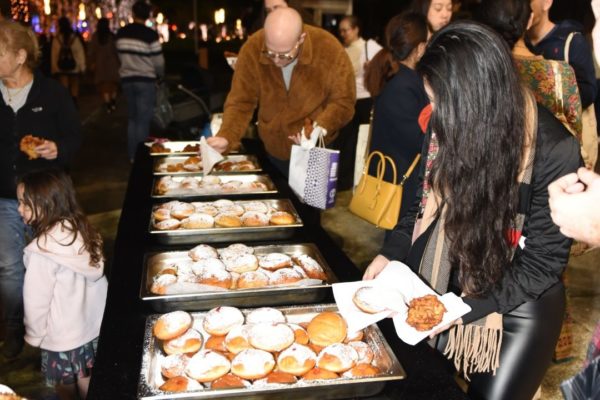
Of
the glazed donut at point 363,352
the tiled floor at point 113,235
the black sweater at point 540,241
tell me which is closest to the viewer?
the glazed donut at point 363,352

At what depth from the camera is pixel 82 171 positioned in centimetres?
620

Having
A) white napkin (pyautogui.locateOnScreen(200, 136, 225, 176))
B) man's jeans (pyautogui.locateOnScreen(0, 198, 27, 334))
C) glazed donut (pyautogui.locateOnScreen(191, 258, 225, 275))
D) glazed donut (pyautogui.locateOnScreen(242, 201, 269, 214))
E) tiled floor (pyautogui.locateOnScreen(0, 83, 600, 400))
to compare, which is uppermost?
white napkin (pyautogui.locateOnScreen(200, 136, 225, 176))

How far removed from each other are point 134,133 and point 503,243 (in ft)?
17.7

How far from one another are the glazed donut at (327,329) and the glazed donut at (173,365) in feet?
1.09

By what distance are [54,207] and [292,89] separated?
149cm

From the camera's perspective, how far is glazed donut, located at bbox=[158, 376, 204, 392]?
112cm

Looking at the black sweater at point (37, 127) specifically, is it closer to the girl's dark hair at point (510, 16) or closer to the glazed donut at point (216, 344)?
the glazed donut at point (216, 344)

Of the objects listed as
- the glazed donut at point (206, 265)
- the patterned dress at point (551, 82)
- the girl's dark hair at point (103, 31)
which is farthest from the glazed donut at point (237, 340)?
the girl's dark hair at point (103, 31)

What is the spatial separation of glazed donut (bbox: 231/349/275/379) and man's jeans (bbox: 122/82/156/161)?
511 cm

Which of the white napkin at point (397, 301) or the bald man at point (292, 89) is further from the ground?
the bald man at point (292, 89)

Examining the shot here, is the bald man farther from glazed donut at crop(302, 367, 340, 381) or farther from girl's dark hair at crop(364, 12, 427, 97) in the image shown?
glazed donut at crop(302, 367, 340, 381)

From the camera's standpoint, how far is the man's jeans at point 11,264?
104 inches

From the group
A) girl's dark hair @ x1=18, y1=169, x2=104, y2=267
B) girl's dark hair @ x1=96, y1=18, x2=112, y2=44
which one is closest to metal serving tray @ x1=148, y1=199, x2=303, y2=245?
→ girl's dark hair @ x1=18, y1=169, x2=104, y2=267

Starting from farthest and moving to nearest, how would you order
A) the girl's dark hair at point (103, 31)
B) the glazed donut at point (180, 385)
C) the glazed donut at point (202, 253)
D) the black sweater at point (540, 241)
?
the girl's dark hair at point (103, 31) → the glazed donut at point (202, 253) → the black sweater at point (540, 241) → the glazed donut at point (180, 385)
